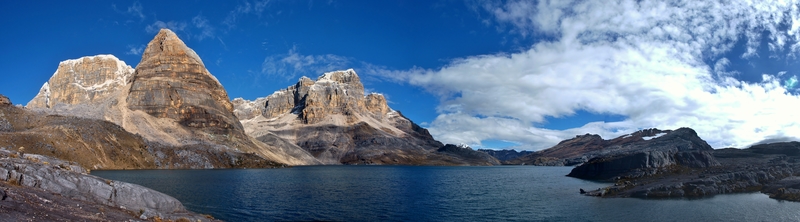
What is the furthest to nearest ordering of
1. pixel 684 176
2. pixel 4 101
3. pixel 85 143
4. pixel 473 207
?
pixel 4 101 → pixel 85 143 → pixel 684 176 → pixel 473 207

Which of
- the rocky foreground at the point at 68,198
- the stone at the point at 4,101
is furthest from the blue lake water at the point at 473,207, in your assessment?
the stone at the point at 4,101

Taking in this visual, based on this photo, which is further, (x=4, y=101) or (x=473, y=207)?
(x=4, y=101)

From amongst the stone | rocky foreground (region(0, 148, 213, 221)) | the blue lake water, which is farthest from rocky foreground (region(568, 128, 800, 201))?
the stone

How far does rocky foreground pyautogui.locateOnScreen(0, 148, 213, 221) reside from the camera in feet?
88.5

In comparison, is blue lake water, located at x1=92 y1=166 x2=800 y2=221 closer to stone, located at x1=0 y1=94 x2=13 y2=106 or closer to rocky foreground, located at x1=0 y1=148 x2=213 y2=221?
rocky foreground, located at x1=0 y1=148 x2=213 y2=221

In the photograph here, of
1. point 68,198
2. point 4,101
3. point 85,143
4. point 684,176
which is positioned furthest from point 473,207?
point 4,101

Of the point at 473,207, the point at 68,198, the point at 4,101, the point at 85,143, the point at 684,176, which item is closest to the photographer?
the point at 68,198

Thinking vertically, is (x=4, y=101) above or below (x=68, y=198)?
above

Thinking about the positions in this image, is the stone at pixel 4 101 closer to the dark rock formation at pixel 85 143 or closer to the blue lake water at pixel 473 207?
the dark rock formation at pixel 85 143

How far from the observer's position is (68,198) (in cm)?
3394

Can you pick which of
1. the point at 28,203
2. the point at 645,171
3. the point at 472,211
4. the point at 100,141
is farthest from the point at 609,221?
the point at 100,141

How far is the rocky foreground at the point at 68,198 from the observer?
27.0 m

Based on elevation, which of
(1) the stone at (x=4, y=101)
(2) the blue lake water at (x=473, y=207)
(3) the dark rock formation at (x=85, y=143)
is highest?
(1) the stone at (x=4, y=101)

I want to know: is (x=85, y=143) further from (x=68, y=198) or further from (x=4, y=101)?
(x=68, y=198)
